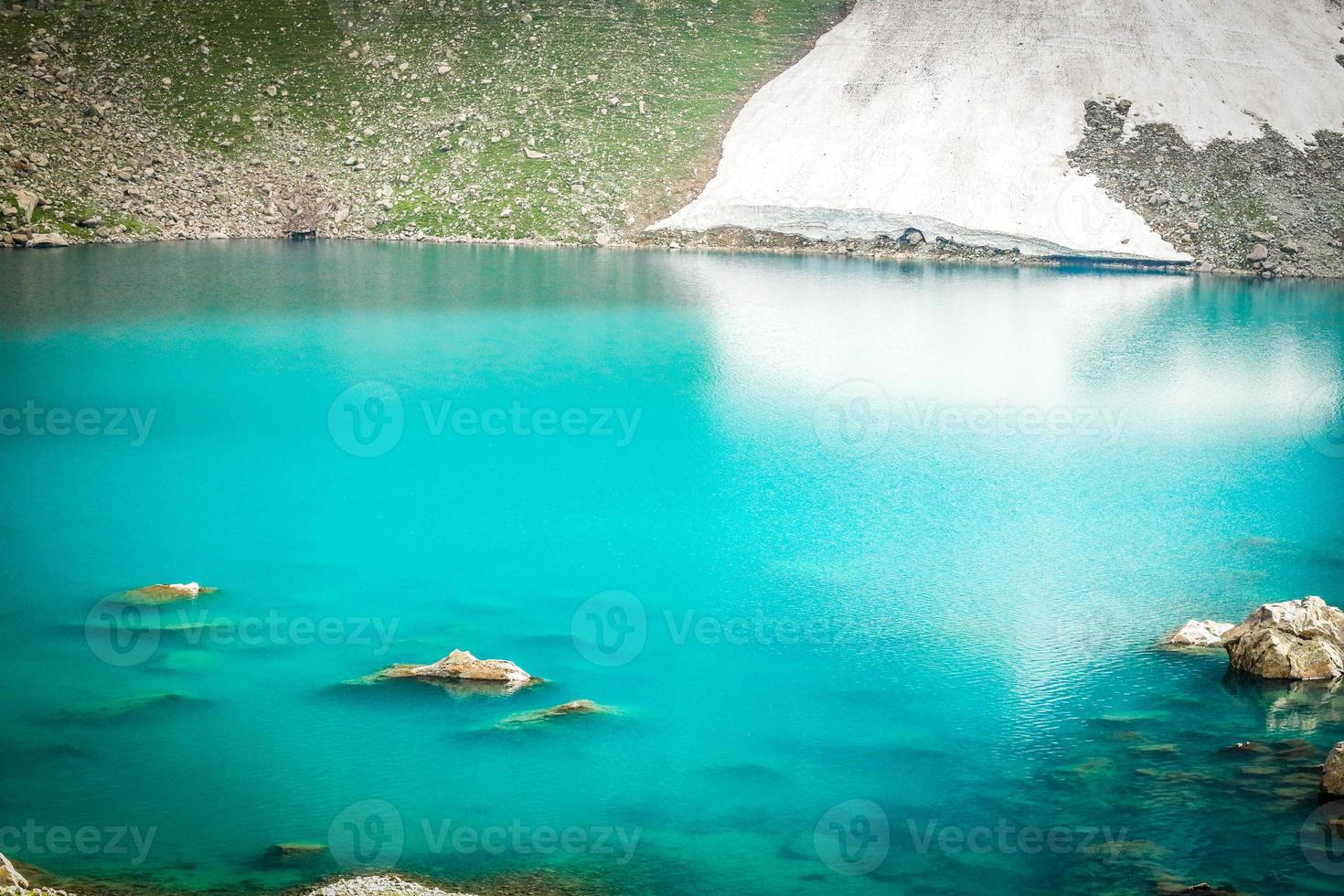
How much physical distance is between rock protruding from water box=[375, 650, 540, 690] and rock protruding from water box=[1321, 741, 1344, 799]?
446 inches

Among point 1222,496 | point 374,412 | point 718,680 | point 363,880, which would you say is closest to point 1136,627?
point 718,680

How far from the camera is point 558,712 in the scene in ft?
60.1

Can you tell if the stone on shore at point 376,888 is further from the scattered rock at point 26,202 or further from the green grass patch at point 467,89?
the green grass patch at point 467,89

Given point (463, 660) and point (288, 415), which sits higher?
point (288, 415)

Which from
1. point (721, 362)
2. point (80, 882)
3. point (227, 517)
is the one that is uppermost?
point (721, 362)

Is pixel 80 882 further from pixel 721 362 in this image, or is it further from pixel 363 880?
pixel 721 362

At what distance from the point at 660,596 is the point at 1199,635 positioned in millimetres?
9814

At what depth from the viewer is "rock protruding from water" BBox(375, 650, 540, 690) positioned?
63.4 ft

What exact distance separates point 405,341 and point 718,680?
97.4 feet

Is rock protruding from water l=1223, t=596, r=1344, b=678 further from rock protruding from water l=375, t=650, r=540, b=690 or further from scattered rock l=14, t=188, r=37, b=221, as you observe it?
scattered rock l=14, t=188, r=37, b=221

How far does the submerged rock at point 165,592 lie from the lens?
22.4 meters

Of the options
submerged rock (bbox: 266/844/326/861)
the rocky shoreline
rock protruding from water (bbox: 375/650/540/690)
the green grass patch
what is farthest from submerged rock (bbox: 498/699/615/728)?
the green grass patch

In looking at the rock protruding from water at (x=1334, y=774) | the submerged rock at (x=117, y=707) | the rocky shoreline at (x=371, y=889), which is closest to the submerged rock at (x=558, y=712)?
the rocky shoreline at (x=371, y=889)

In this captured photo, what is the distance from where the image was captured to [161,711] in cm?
1803
